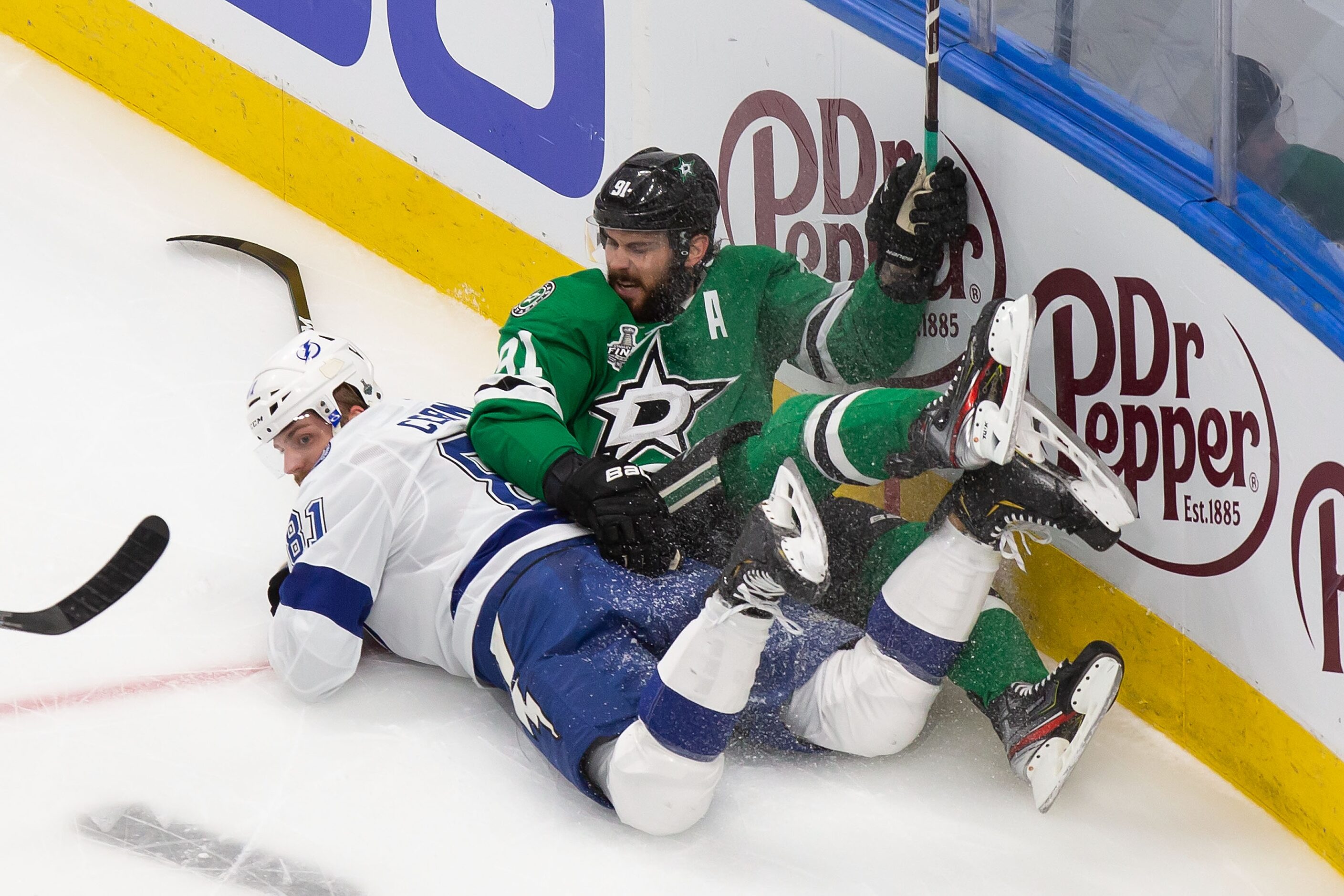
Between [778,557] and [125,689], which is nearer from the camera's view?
[778,557]

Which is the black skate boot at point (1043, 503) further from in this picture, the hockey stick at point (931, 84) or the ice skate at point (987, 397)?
the hockey stick at point (931, 84)

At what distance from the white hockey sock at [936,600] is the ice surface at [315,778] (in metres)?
0.25

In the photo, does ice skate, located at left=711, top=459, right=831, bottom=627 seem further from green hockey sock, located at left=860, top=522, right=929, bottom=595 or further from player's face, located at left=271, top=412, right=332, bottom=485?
player's face, located at left=271, top=412, right=332, bottom=485

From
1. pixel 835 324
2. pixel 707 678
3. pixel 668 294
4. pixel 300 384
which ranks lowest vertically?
pixel 300 384

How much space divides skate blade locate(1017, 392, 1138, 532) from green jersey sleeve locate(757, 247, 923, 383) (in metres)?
0.55

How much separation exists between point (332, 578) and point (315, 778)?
327mm

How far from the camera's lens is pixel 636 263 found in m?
2.86

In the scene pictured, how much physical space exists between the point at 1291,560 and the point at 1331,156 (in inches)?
23.6

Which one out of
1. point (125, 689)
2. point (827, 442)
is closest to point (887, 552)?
point (827, 442)

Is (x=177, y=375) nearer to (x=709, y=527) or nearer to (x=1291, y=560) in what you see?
(x=709, y=527)

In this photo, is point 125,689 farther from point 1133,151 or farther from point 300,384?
point 1133,151

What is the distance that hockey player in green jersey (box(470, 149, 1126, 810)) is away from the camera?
255 centimetres

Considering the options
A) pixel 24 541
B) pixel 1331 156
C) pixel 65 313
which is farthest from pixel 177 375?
pixel 1331 156

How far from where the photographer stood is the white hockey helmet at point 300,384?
285cm
